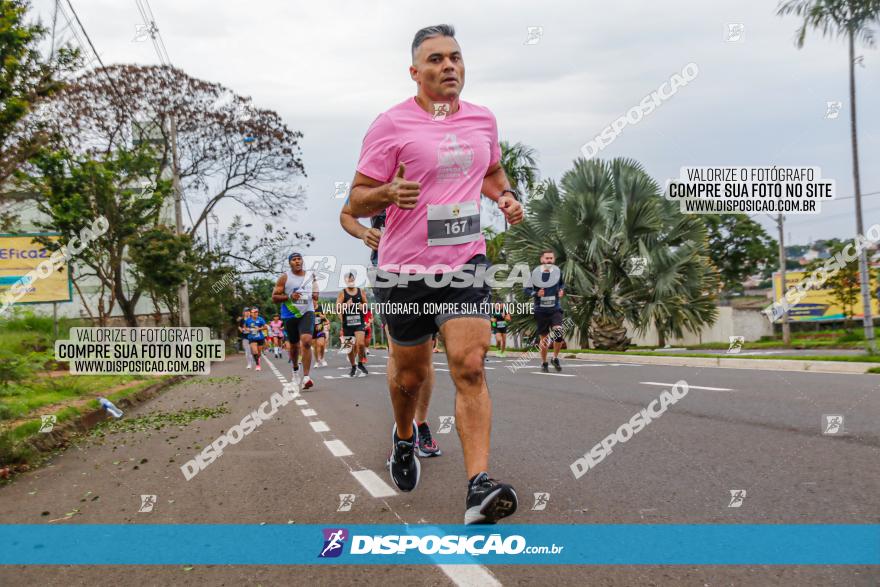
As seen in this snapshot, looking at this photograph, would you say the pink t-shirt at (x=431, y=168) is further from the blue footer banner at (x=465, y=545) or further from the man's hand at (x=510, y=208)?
the blue footer banner at (x=465, y=545)

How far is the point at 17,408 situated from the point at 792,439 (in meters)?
6.65

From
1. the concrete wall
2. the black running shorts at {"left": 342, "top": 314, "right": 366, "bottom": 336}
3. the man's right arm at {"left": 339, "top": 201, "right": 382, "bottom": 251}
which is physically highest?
the man's right arm at {"left": 339, "top": 201, "right": 382, "bottom": 251}

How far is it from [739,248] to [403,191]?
202 ft

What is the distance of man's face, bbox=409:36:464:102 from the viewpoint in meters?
3.63

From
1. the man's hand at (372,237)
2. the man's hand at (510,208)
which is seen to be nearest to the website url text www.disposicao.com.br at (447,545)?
the man's hand at (372,237)

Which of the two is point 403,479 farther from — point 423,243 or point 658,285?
point 658,285

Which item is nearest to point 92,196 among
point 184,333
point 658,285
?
point 184,333

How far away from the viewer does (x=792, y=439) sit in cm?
535

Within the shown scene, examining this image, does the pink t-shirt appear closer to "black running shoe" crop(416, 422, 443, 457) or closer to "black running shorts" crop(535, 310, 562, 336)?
"black running shoe" crop(416, 422, 443, 457)

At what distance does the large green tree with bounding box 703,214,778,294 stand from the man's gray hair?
58655 mm

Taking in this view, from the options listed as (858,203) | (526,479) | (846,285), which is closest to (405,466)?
(526,479)

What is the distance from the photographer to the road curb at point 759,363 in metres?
11.8

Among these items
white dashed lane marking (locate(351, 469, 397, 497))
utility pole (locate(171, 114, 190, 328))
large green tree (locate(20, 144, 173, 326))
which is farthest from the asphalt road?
utility pole (locate(171, 114, 190, 328))

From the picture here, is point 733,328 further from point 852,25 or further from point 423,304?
point 423,304
